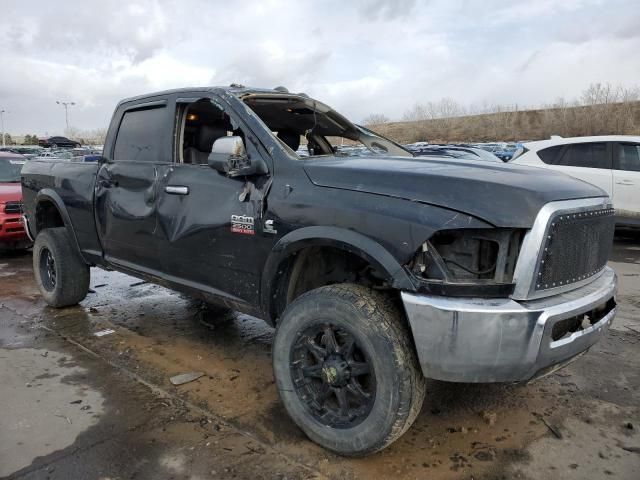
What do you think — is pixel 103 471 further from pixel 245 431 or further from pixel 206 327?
pixel 206 327

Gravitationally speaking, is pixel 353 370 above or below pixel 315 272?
below

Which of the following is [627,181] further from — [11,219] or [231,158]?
[11,219]

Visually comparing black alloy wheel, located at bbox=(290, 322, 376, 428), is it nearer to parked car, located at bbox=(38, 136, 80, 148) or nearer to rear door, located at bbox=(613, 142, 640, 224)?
rear door, located at bbox=(613, 142, 640, 224)

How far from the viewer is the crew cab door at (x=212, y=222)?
10.5 ft

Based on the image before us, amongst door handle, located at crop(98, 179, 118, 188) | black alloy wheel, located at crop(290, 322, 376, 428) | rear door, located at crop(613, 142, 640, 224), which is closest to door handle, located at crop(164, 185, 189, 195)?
door handle, located at crop(98, 179, 118, 188)

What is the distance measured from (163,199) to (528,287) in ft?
8.44

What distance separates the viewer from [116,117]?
4.69 metres

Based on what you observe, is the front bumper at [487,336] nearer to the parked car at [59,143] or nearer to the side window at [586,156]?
the side window at [586,156]

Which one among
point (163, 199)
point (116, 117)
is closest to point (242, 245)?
point (163, 199)

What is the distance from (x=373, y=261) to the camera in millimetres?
2533

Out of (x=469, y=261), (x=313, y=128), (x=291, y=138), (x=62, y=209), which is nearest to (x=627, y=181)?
(x=313, y=128)

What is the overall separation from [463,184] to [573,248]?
2.13ft

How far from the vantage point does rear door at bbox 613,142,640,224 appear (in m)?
8.82

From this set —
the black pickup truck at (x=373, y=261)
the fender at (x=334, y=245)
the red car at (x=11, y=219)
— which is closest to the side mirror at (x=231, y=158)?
the black pickup truck at (x=373, y=261)
